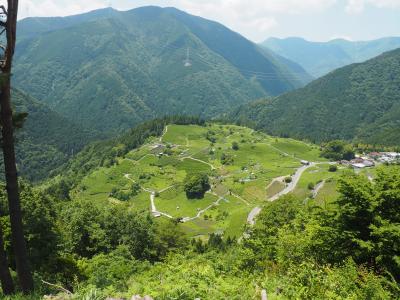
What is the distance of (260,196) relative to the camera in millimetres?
149375

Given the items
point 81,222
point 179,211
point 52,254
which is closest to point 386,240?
point 52,254

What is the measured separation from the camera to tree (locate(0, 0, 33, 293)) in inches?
627

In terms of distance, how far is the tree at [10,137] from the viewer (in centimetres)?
1593

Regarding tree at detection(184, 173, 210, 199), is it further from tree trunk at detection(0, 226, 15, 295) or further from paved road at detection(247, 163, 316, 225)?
tree trunk at detection(0, 226, 15, 295)

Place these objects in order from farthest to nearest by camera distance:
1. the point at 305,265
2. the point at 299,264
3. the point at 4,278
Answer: the point at 299,264 < the point at 305,265 < the point at 4,278

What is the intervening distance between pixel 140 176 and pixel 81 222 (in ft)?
408

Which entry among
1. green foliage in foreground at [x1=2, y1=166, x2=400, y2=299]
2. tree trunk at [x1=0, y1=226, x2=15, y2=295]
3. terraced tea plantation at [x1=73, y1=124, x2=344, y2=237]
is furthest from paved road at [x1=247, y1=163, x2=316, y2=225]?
tree trunk at [x1=0, y1=226, x2=15, y2=295]

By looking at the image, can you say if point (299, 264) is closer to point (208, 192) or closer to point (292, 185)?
point (208, 192)

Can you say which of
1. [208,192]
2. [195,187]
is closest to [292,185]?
[208,192]

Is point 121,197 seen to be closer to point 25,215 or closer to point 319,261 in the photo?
point 25,215

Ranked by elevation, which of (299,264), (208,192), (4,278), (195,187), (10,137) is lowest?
(208,192)

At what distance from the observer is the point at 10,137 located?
55.7 ft

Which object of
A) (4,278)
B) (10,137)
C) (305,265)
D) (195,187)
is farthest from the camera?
(195,187)

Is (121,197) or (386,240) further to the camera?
(121,197)
